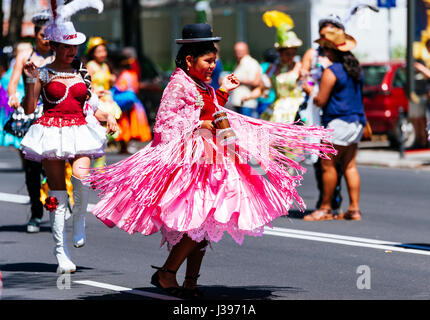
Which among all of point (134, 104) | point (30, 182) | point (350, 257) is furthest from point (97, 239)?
point (134, 104)

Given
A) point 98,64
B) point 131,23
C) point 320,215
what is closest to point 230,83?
point 320,215

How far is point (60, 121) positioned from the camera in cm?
820

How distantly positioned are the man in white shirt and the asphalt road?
4056mm

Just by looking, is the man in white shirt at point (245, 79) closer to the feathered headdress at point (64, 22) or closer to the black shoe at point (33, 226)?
the black shoe at point (33, 226)

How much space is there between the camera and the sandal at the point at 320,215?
1152 cm

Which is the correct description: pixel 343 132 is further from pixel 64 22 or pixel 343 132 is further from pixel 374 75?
pixel 374 75

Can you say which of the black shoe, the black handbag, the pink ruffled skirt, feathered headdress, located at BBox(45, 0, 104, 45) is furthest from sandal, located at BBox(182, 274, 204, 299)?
the black handbag

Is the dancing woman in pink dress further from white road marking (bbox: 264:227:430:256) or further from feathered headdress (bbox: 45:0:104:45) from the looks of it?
white road marking (bbox: 264:227:430:256)

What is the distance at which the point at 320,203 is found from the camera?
12219 mm

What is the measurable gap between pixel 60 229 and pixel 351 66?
14.3 feet

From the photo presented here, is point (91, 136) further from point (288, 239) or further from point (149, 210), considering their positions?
point (288, 239)

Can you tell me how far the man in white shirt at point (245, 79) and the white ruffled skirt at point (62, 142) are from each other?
7220 millimetres

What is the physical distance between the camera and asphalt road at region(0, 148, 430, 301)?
7633 mm
